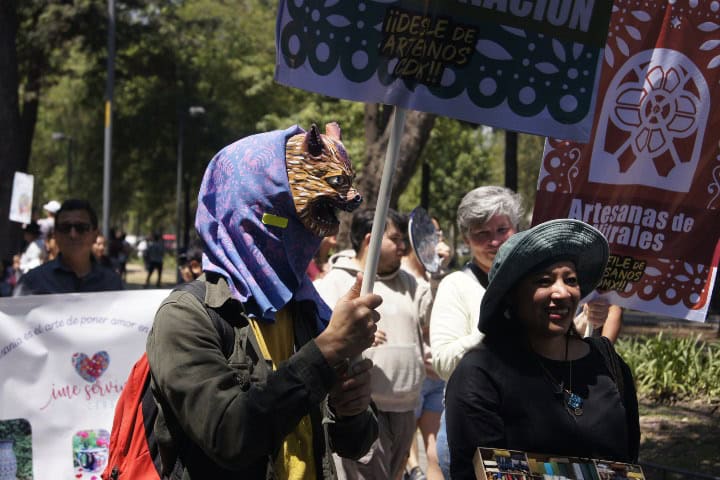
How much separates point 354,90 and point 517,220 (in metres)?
2.26

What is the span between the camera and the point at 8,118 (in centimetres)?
1816

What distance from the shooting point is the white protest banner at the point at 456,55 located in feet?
8.75

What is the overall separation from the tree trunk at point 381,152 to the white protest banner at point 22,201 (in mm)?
4226

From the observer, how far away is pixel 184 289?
2.53 m

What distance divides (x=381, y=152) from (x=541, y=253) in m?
8.96

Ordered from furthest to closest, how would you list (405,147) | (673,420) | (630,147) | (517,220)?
(405,147) → (673,420) → (517,220) → (630,147)

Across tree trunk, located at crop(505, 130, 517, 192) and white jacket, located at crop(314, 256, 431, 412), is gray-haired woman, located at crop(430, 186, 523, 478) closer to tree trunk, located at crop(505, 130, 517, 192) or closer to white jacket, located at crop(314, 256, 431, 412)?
white jacket, located at crop(314, 256, 431, 412)

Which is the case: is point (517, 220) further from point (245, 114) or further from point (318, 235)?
point (245, 114)

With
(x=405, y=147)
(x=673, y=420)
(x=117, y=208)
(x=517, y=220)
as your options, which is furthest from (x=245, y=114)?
(x=517, y=220)

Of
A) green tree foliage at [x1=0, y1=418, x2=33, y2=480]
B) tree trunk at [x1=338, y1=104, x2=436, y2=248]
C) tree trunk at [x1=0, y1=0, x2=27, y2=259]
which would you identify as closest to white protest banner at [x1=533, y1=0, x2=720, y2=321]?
green tree foliage at [x1=0, y1=418, x2=33, y2=480]

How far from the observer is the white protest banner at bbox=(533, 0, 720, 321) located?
14.0ft

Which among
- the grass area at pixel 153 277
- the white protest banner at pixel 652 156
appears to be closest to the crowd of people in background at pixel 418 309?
the white protest banner at pixel 652 156

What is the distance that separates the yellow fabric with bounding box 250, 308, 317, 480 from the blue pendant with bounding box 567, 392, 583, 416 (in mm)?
816

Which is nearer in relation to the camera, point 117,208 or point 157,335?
point 157,335
